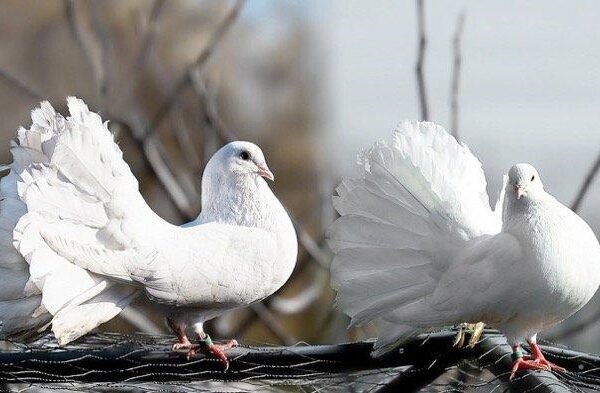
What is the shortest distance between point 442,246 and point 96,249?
0.39m

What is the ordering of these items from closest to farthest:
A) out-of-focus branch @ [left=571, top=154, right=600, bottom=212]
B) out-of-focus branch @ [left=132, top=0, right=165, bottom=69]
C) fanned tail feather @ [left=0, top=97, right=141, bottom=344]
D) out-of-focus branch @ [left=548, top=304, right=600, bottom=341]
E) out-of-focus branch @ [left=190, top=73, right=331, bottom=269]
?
1. fanned tail feather @ [left=0, top=97, right=141, bottom=344]
2. out-of-focus branch @ [left=571, top=154, right=600, bottom=212]
3. out-of-focus branch @ [left=548, top=304, right=600, bottom=341]
4. out-of-focus branch @ [left=190, top=73, right=331, bottom=269]
5. out-of-focus branch @ [left=132, top=0, right=165, bottom=69]

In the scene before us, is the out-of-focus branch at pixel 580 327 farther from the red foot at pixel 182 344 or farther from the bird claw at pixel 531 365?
the red foot at pixel 182 344

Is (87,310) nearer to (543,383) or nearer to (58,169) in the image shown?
(58,169)

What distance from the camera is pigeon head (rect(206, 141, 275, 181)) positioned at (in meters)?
1.11

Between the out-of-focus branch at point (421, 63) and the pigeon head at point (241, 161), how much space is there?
16.2 inches

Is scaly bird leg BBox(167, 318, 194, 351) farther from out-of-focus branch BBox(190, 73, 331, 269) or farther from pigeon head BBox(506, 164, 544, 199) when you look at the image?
out-of-focus branch BBox(190, 73, 331, 269)

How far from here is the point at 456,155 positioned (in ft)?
3.56

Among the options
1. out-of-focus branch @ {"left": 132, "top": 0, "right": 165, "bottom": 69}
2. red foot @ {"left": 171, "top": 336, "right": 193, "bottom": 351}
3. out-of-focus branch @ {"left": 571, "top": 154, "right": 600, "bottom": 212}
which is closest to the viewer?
red foot @ {"left": 171, "top": 336, "right": 193, "bottom": 351}

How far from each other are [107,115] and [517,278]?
93cm

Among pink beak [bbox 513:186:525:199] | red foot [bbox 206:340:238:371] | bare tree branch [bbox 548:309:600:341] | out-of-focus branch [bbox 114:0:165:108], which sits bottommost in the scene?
bare tree branch [bbox 548:309:600:341]

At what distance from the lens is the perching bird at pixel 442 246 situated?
986 mm

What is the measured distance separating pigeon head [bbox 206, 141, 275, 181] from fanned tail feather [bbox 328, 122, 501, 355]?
12cm

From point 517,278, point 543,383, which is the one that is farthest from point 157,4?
point 543,383

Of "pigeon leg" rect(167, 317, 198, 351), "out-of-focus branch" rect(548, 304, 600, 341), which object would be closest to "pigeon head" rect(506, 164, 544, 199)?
"pigeon leg" rect(167, 317, 198, 351)
